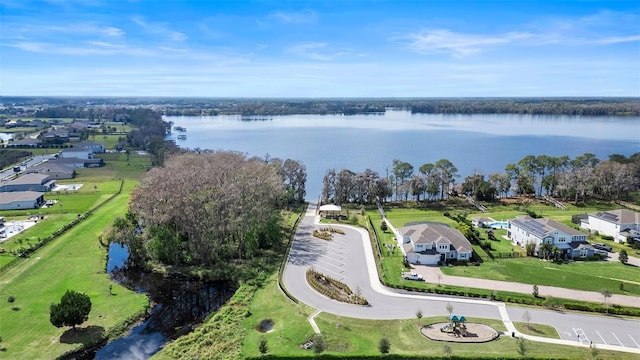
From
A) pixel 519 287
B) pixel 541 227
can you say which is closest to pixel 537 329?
pixel 519 287

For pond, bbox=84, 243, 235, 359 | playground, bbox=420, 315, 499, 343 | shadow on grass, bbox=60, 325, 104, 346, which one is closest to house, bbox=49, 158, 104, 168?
pond, bbox=84, 243, 235, 359

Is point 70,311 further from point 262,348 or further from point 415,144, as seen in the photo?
point 415,144

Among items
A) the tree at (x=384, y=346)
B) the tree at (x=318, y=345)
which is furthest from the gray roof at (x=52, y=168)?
the tree at (x=384, y=346)

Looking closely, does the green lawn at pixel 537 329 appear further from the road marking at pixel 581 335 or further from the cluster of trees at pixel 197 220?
the cluster of trees at pixel 197 220

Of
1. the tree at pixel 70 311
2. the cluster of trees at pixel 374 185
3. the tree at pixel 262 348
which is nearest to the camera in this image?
the tree at pixel 262 348

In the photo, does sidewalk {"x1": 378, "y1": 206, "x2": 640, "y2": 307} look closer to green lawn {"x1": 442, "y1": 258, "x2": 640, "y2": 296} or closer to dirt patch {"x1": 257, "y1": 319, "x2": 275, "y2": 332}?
green lawn {"x1": 442, "y1": 258, "x2": 640, "y2": 296}

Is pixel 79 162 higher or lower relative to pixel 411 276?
higher
